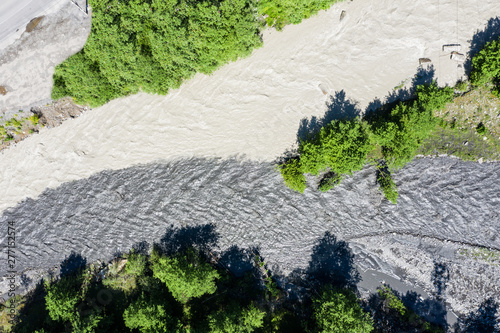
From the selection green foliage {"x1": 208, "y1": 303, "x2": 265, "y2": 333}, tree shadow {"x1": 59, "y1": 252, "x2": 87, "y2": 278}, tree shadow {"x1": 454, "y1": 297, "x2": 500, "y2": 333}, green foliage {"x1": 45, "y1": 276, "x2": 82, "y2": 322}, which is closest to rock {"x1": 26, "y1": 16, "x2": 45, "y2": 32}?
tree shadow {"x1": 59, "y1": 252, "x2": 87, "y2": 278}

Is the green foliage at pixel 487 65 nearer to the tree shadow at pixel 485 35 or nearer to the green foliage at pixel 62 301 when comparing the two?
the tree shadow at pixel 485 35

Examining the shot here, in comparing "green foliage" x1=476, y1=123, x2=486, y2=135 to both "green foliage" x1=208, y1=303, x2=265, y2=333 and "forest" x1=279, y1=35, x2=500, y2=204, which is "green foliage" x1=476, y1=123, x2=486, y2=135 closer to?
"forest" x1=279, y1=35, x2=500, y2=204

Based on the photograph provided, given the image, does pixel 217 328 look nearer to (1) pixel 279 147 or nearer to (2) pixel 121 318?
(2) pixel 121 318

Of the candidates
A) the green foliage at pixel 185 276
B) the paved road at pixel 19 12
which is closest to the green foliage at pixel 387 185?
the green foliage at pixel 185 276

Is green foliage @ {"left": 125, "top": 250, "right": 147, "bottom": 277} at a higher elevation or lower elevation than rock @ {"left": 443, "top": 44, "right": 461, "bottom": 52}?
lower

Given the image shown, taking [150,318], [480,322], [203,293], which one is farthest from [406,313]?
[150,318]

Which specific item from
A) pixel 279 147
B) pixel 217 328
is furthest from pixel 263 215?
pixel 217 328
